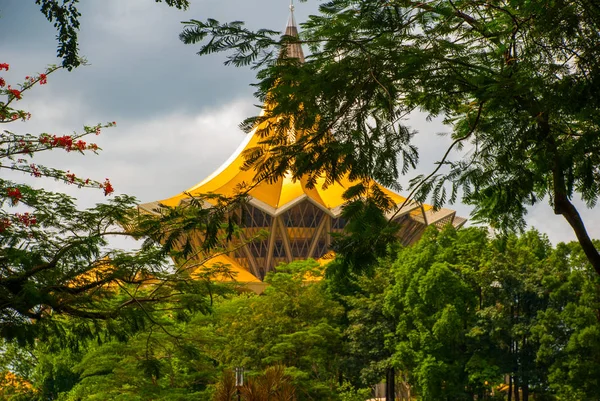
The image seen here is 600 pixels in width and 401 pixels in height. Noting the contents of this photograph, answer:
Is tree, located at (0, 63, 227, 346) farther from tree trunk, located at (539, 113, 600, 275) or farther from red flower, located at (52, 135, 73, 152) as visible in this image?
tree trunk, located at (539, 113, 600, 275)

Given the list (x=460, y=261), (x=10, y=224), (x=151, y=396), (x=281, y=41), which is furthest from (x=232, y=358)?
(x=281, y=41)

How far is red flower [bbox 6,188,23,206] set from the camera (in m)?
10.9

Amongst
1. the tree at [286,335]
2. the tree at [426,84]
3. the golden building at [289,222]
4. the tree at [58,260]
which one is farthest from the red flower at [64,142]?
the golden building at [289,222]

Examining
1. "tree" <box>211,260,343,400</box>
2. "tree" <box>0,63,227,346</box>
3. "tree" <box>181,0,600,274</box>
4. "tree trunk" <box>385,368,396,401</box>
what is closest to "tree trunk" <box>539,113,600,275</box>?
"tree" <box>181,0,600,274</box>

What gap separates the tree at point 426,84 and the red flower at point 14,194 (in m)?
5.18

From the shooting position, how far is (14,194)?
35.6 feet

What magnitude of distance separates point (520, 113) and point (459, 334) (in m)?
22.2

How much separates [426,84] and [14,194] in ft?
20.3

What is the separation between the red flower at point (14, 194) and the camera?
35.6 feet

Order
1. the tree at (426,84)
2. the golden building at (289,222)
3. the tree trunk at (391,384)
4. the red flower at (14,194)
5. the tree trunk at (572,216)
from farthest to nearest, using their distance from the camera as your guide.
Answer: the golden building at (289,222) < the tree trunk at (391,384) < the red flower at (14,194) < the tree trunk at (572,216) < the tree at (426,84)

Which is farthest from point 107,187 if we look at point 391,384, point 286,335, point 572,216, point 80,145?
point 391,384

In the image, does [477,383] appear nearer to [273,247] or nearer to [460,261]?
[460,261]

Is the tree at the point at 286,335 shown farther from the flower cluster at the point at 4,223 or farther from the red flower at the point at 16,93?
the red flower at the point at 16,93

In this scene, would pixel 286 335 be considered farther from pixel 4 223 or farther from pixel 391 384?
pixel 4 223
